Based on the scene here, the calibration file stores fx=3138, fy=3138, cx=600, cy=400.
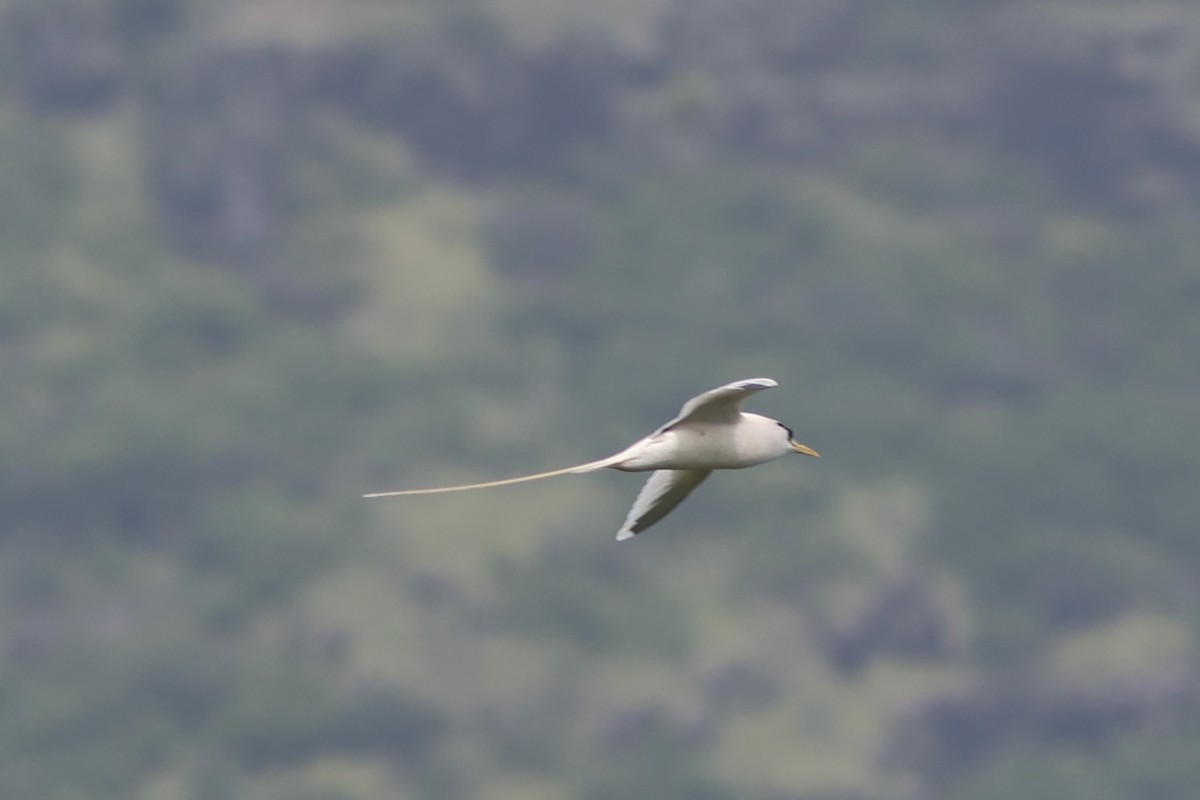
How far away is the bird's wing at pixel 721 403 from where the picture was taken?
3281 cm

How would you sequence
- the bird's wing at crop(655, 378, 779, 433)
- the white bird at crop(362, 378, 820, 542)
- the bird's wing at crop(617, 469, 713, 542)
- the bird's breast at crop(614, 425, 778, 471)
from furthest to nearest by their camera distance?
the bird's wing at crop(617, 469, 713, 542), the bird's breast at crop(614, 425, 778, 471), the white bird at crop(362, 378, 820, 542), the bird's wing at crop(655, 378, 779, 433)

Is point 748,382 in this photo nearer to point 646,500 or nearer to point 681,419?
point 681,419

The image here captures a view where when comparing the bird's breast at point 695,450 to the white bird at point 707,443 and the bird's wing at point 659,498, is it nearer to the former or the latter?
the white bird at point 707,443

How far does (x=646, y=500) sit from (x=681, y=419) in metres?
3.77

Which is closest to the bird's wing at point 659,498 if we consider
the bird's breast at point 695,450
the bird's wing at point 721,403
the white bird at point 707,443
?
the white bird at point 707,443

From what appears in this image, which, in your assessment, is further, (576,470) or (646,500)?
(646,500)

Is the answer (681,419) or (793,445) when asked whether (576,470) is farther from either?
(793,445)

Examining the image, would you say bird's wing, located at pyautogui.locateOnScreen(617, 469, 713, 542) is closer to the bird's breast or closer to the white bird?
the white bird

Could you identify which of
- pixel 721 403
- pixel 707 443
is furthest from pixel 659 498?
pixel 721 403

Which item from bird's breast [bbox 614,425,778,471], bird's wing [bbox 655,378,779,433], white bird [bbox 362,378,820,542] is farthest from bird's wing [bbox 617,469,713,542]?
bird's wing [bbox 655,378,779,433]

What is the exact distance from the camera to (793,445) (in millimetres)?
36094

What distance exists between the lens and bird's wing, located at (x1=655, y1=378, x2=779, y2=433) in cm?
3281

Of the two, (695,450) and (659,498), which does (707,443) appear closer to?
(695,450)

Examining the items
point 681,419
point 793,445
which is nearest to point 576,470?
point 681,419
